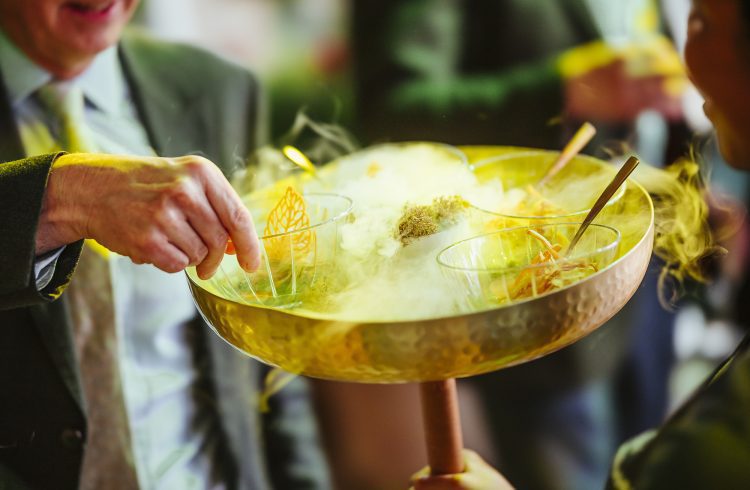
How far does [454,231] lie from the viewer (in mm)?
884

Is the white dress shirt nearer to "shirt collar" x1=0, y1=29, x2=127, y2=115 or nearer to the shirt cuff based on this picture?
"shirt collar" x1=0, y1=29, x2=127, y2=115

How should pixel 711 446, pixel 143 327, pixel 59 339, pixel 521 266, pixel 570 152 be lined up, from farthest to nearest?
pixel 143 327 → pixel 59 339 → pixel 570 152 → pixel 521 266 → pixel 711 446

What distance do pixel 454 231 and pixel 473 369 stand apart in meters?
0.20

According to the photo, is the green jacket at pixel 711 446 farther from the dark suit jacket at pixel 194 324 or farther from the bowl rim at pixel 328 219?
the dark suit jacket at pixel 194 324

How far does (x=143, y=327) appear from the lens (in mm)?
1438

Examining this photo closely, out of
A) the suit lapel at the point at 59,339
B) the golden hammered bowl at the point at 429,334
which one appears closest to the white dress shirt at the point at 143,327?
the suit lapel at the point at 59,339

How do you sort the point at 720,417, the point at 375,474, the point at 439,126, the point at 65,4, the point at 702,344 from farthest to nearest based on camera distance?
the point at 702,344 → the point at 375,474 → the point at 439,126 → the point at 65,4 → the point at 720,417

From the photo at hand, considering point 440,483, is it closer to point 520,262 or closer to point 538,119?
point 520,262

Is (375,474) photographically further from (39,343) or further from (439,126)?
(39,343)

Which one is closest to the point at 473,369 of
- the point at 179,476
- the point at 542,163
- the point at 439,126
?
the point at 542,163

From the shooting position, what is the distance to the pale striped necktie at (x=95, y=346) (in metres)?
1.34

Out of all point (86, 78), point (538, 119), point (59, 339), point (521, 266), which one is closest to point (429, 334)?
point (521, 266)

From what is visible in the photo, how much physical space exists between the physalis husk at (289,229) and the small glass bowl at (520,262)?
0.19 meters

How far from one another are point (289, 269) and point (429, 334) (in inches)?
10.9
